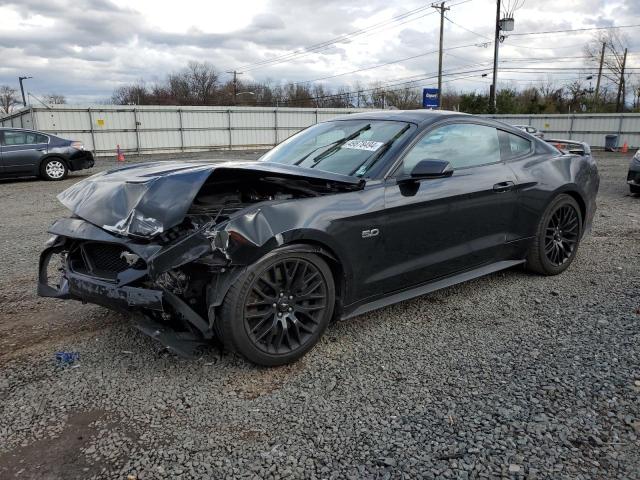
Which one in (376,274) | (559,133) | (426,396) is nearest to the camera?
(426,396)

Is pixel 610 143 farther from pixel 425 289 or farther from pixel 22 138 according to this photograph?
pixel 425 289

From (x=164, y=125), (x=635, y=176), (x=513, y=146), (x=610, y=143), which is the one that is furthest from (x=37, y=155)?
(x=610, y=143)

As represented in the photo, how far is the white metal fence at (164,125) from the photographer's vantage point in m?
23.5

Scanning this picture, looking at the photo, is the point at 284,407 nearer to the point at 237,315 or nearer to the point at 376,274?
the point at 237,315

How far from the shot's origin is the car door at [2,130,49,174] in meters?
13.4

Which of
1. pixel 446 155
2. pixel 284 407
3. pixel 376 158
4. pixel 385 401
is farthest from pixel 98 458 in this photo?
pixel 446 155

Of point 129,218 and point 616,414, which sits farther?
point 129,218

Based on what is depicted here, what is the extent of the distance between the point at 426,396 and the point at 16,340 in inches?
113

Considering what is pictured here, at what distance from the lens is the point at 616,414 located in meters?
2.69

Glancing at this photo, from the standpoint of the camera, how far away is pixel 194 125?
27.2 metres

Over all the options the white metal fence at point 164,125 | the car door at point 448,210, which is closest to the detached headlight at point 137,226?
the car door at point 448,210

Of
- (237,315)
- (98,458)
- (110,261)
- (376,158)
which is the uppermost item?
(376,158)

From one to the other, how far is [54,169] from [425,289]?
13.4m

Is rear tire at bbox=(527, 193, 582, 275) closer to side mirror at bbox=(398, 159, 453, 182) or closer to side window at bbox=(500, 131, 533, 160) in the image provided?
side window at bbox=(500, 131, 533, 160)
